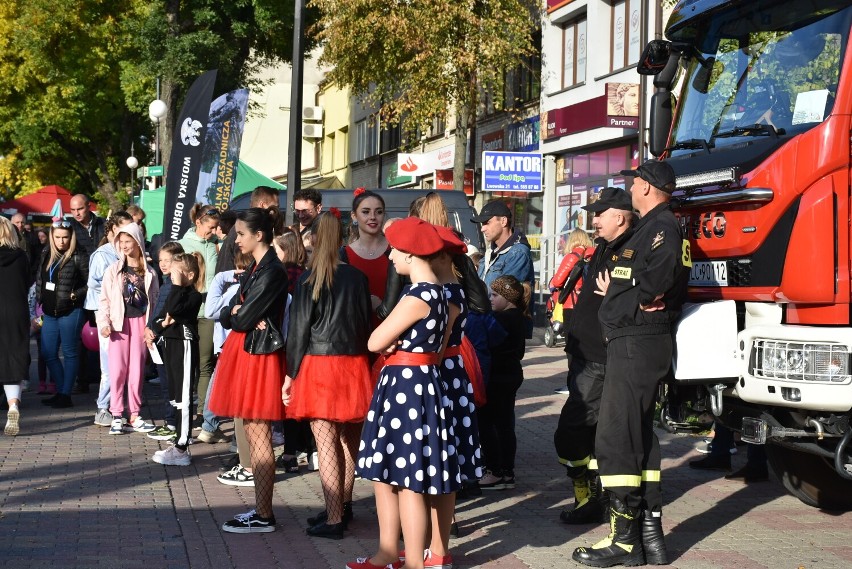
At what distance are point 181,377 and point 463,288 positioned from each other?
3.61m

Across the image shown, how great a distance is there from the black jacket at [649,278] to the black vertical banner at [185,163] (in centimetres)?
1099

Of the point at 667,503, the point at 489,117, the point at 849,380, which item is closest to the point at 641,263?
the point at 849,380

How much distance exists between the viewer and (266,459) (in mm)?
7094

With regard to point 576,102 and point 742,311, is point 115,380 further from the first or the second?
point 576,102

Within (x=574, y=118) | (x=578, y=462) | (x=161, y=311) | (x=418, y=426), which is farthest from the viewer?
(x=574, y=118)

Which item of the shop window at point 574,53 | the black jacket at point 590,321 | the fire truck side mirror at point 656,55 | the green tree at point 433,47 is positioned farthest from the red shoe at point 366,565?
the shop window at point 574,53

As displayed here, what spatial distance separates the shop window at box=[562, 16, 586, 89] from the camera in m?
26.8

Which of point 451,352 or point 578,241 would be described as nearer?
point 451,352

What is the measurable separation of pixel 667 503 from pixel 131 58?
2953cm

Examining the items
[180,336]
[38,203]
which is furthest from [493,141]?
[180,336]

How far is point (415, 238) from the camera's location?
5.85 m

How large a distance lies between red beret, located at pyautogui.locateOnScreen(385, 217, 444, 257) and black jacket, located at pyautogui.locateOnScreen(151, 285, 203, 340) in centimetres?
428

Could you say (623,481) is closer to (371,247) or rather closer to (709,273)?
(709,273)

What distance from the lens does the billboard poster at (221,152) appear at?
54.8 feet
